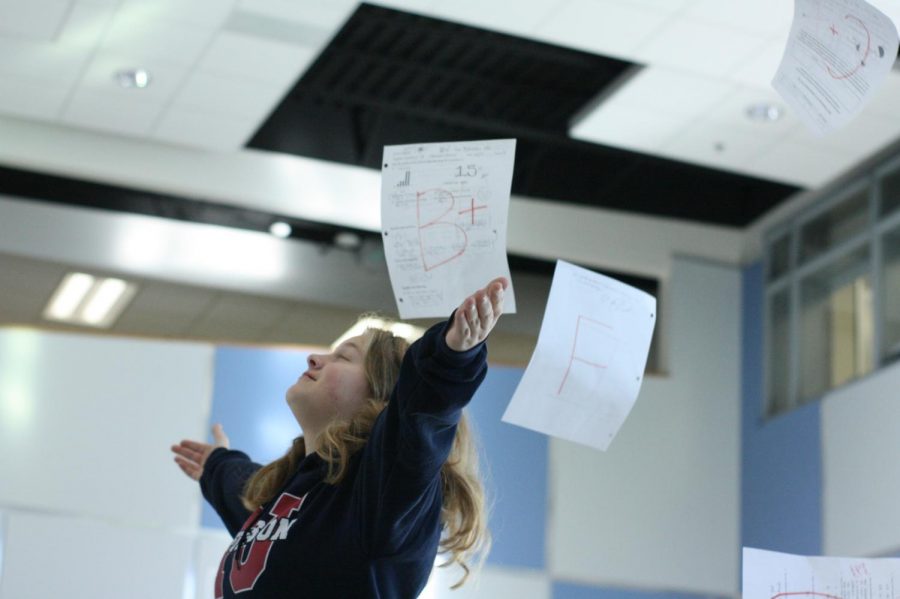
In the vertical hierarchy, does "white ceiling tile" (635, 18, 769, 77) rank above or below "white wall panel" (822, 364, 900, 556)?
above

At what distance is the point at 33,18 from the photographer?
649 cm

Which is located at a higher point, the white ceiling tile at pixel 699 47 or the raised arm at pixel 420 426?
the white ceiling tile at pixel 699 47

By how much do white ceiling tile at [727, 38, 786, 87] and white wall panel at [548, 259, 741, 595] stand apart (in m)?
2.53

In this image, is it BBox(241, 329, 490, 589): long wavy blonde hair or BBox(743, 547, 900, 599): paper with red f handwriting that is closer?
BBox(241, 329, 490, 589): long wavy blonde hair

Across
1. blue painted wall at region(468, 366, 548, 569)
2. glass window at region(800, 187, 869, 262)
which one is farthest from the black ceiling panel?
blue painted wall at region(468, 366, 548, 569)

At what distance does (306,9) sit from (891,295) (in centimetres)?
369

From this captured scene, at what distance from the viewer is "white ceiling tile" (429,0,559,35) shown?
6137 mm

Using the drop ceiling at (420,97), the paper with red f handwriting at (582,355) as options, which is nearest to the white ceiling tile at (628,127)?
the drop ceiling at (420,97)

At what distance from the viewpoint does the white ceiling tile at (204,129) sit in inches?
298

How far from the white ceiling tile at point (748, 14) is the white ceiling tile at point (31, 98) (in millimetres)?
3316

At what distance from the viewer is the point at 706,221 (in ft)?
30.5

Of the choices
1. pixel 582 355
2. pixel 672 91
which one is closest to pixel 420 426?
pixel 582 355

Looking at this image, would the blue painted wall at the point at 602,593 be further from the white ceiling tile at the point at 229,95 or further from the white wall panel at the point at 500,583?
the white ceiling tile at the point at 229,95

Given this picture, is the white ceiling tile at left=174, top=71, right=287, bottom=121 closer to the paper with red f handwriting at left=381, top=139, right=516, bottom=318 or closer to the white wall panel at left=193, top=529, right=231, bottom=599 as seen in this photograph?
the white wall panel at left=193, top=529, right=231, bottom=599
